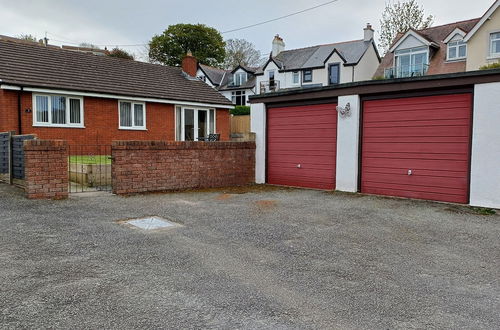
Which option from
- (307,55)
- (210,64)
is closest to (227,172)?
(307,55)

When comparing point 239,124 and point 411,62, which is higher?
point 411,62

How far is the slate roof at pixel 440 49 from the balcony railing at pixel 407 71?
20.7 inches

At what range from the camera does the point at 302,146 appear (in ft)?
34.0

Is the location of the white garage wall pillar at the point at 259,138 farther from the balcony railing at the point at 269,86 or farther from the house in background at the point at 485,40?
the balcony railing at the point at 269,86

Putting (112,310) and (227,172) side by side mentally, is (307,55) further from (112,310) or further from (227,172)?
(112,310)

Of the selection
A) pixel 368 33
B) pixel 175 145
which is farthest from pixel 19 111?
pixel 368 33

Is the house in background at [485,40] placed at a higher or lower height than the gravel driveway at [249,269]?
higher

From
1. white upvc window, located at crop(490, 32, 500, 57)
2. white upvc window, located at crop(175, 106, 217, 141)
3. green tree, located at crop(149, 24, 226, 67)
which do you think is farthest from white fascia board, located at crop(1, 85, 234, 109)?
green tree, located at crop(149, 24, 226, 67)

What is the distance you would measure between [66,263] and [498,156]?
7648mm

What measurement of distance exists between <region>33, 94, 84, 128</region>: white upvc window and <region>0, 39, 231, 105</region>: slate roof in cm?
54

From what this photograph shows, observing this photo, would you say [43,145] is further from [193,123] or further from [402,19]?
[402,19]

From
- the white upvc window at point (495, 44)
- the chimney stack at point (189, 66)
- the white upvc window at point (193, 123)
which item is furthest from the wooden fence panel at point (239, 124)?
the white upvc window at point (495, 44)

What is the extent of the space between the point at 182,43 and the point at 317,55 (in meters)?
20.0

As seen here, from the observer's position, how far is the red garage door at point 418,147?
7.70 meters
